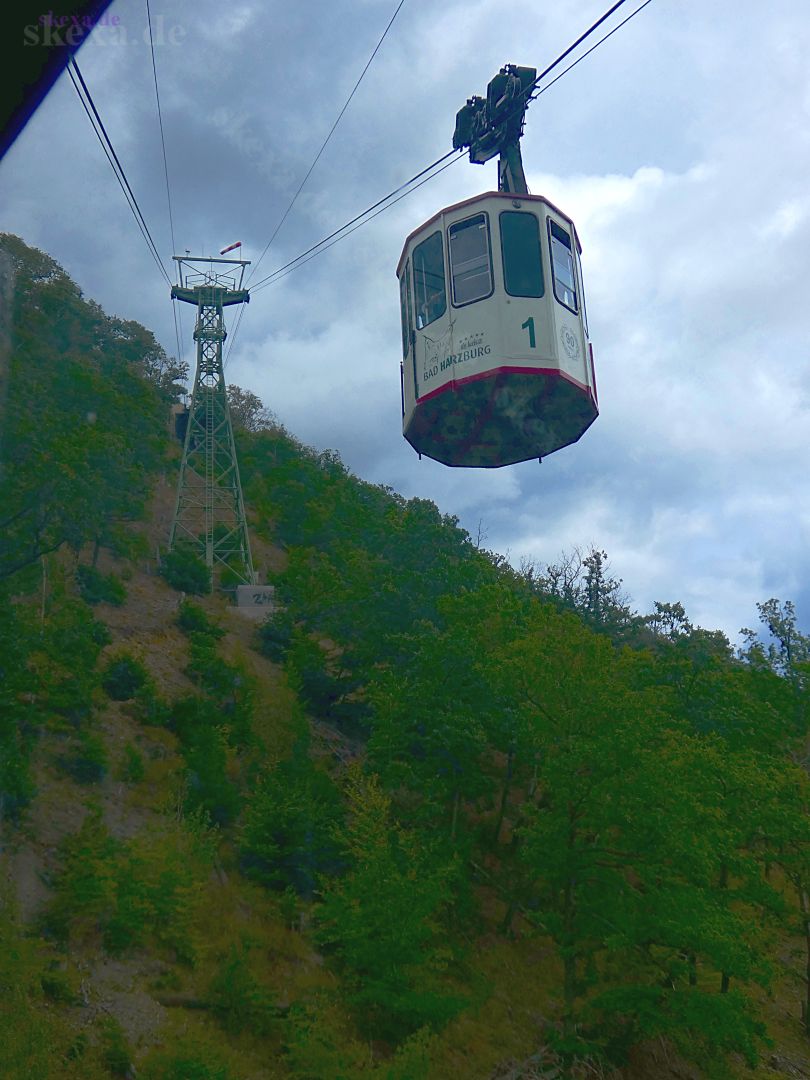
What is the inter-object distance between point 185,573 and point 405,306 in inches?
1150

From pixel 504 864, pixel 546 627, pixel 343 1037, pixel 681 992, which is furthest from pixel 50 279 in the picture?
pixel 681 992

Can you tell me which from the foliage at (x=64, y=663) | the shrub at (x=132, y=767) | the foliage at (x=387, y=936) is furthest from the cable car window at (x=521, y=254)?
the shrub at (x=132, y=767)

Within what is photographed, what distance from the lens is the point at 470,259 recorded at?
12711 mm

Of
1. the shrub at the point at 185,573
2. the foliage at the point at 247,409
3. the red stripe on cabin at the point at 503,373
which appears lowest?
the red stripe on cabin at the point at 503,373

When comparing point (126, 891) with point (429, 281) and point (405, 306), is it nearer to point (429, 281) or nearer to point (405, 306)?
point (405, 306)

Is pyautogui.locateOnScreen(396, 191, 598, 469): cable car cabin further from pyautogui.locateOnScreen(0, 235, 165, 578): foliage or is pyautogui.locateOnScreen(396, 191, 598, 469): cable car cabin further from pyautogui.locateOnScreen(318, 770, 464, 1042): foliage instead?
pyautogui.locateOnScreen(318, 770, 464, 1042): foliage

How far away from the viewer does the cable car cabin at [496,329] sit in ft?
39.7

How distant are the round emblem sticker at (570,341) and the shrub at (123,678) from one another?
18961 mm

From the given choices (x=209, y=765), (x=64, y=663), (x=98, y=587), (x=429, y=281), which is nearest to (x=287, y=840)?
(x=209, y=765)

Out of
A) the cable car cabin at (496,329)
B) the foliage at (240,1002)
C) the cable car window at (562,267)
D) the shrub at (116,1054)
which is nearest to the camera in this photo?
the cable car cabin at (496,329)

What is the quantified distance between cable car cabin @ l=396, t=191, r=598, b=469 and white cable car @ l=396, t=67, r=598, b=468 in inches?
0.6

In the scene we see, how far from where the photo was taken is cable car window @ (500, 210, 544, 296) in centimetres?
1244

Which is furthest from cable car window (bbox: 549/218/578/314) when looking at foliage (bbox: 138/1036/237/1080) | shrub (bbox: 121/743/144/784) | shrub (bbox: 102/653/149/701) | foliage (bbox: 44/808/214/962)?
shrub (bbox: 102/653/149/701)

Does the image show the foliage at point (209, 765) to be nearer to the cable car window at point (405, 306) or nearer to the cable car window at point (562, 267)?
the cable car window at point (405, 306)
